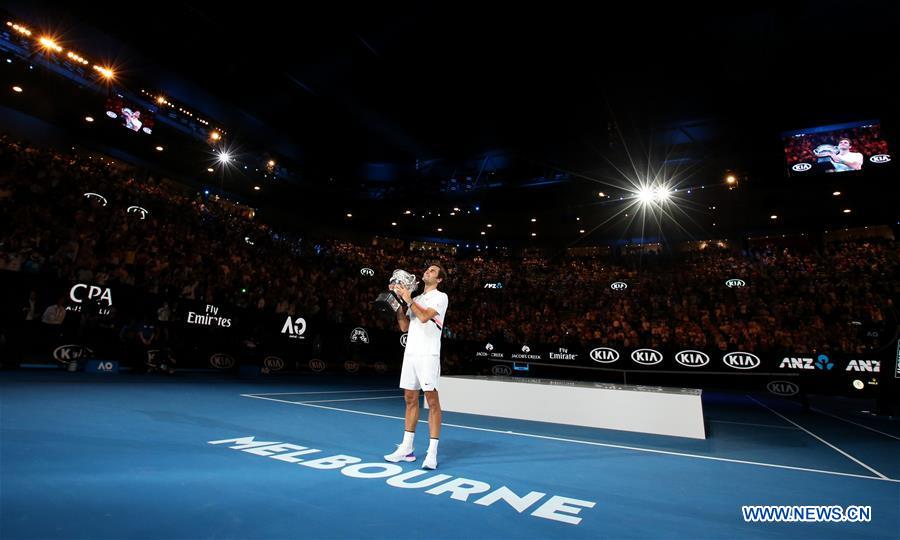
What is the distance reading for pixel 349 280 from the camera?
19312 millimetres

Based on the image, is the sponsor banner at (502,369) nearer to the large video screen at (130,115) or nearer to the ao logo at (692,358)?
the ao logo at (692,358)

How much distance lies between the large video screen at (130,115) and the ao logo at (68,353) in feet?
35.8

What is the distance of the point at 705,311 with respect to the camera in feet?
52.6

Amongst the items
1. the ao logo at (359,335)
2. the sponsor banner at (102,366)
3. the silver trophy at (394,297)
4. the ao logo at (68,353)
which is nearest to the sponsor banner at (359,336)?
the ao logo at (359,335)

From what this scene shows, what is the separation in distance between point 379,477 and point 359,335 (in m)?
12.1

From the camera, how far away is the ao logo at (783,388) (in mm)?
9992

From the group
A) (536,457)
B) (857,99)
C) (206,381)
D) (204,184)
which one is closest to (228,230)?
(204,184)

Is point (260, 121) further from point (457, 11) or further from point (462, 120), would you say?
point (457, 11)

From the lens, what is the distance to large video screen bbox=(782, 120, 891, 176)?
14.5m

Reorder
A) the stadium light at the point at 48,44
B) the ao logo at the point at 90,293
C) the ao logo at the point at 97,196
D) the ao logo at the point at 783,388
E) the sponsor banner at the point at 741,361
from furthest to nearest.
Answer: the ao logo at the point at 97,196 → the stadium light at the point at 48,44 → the sponsor banner at the point at 741,361 → the ao logo at the point at 783,388 → the ao logo at the point at 90,293

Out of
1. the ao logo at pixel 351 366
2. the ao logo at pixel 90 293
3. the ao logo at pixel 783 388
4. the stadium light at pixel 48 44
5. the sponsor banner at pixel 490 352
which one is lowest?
the ao logo at pixel 351 366

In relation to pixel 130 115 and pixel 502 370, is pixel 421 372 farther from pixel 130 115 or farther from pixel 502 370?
pixel 130 115

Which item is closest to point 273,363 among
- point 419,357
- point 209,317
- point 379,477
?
point 209,317

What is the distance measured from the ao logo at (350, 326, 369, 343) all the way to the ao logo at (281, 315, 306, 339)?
187 centimetres
